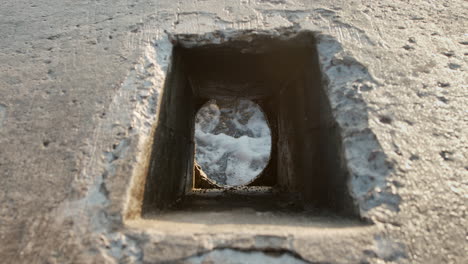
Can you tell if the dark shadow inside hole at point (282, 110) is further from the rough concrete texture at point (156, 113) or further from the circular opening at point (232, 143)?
the circular opening at point (232, 143)

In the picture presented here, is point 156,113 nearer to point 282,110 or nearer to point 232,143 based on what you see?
point 282,110

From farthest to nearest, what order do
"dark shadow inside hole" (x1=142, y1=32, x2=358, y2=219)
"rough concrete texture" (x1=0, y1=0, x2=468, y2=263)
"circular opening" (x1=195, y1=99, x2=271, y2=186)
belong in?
"circular opening" (x1=195, y1=99, x2=271, y2=186) < "dark shadow inside hole" (x1=142, y1=32, x2=358, y2=219) < "rough concrete texture" (x1=0, y1=0, x2=468, y2=263)

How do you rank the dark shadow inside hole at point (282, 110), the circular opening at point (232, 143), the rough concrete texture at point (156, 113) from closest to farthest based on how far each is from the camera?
the rough concrete texture at point (156, 113)
the dark shadow inside hole at point (282, 110)
the circular opening at point (232, 143)

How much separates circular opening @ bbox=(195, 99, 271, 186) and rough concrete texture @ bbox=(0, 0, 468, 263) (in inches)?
248

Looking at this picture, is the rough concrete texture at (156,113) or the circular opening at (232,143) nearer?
the rough concrete texture at (156,113)

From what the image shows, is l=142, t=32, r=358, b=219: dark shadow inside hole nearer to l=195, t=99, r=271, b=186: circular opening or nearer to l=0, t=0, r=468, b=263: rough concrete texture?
l=0, t=0, r=468, b=263: rough concrete texture

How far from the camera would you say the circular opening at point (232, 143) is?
8.73m

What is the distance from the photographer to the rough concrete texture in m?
0.83

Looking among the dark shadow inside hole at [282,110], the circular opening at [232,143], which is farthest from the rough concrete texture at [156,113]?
the circular opening at [232,143]

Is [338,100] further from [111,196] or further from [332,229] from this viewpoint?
[111,196]

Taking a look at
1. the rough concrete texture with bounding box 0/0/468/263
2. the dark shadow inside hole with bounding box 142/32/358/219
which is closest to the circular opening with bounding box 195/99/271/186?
the dark shadow inside hole with bounding box 142/32/358/219

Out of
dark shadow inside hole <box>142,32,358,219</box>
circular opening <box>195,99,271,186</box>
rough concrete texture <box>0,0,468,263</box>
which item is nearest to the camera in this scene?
rough concrete texture <box>0,0,468,263</box>

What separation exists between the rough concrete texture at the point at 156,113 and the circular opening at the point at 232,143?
6.29 metres

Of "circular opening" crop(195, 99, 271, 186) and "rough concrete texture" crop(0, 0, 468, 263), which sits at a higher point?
"circular opening" crop(195, 99, 271, 186)
